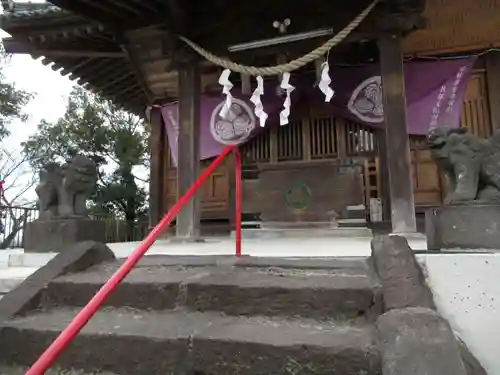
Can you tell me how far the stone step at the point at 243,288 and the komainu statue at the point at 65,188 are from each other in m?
1.03

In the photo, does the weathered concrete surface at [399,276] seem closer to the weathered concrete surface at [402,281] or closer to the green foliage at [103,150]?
the weathered concrete surface at [402,281]

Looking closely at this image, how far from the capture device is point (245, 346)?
1975 millimetres

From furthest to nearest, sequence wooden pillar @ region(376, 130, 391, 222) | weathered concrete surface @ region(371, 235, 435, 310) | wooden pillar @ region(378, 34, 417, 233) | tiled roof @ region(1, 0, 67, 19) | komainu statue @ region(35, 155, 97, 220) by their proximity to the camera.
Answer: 1. wooden pillar @ region(376, 130, 391, 222)
2. tiled roof @ region(1, 0, 67, 19)
3. wooden pillar @ region(378, 34, 417, 233)
4. komainu statue @ region(35, 155, 97, 220)
5. weathered concrete surface @ region(371, 235, 435, 310)

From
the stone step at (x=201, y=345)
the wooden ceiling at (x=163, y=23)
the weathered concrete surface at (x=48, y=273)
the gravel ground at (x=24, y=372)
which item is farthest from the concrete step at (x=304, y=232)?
the gravel ground at (x=24, y=372)

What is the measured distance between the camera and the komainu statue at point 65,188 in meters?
3.83

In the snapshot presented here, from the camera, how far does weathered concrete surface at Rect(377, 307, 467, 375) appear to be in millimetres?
1618

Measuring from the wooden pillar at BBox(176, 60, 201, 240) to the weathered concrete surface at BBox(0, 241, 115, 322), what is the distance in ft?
8.52

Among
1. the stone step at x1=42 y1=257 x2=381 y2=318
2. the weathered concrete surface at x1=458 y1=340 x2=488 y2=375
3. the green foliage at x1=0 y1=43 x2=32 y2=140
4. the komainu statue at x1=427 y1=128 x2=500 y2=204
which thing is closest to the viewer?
the weathered concrete surface at x1=458 y1=340 x2=488 y2=375

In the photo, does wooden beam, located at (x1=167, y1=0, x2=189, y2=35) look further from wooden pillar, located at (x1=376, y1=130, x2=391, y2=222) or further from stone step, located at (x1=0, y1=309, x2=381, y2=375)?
stone step, located at (x1=0, y1=309, x2=381, y2=375)

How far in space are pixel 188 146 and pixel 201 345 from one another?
14.8 ft

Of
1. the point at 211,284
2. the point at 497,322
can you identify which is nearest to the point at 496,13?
the point at 497,322

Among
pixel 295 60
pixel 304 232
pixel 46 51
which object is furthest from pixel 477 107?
pixel 46 51

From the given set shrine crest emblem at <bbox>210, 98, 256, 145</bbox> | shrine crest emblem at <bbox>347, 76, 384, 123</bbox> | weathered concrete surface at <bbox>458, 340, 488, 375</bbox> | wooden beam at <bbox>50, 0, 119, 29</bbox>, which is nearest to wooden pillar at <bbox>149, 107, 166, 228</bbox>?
shrine crest emblem at <bbox>210, 98, 256, 145</bbox>

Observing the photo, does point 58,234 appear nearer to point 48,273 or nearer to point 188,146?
point 48,273
